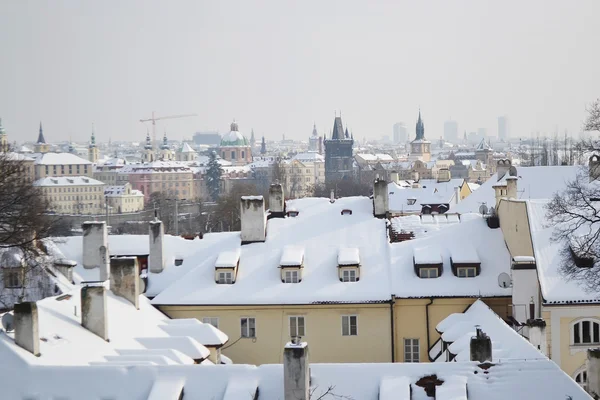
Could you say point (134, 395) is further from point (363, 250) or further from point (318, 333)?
point (363, 250)

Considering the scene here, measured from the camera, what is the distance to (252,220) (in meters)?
39.8

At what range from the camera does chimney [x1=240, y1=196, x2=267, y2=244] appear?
39.8 metres

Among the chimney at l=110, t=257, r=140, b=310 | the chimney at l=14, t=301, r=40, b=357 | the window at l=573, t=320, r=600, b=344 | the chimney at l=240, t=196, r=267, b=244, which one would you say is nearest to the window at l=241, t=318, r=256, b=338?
the chimney at l=240, t=196, r=267, b=244

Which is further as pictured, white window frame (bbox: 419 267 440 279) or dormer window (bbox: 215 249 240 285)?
dormer window (bbox: 215 249 240 285)

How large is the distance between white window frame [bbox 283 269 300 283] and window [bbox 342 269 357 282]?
1619 mm

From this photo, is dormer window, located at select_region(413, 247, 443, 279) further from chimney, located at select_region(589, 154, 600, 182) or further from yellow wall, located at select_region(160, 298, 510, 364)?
chimney, located at select_region(589, 154, 600, 182)

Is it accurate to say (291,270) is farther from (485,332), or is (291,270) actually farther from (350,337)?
(485,332)

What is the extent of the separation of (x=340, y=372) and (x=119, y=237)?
2260 cm

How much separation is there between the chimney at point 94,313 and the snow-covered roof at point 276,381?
511 centimetres

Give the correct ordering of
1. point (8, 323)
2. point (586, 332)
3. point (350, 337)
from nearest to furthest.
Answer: point (8, 323) < point (586, 332) < point (350, 337)

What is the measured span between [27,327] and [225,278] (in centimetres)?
1377

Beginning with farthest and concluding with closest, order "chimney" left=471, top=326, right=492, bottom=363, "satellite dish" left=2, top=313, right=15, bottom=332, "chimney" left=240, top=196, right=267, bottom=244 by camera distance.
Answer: "chimney" left=240, top=196, right=267, bottom=244
"satellite dish" left=2, top=313, right=15, bottom=332
"chimney" left=471, top=326, right=492, bottom=363

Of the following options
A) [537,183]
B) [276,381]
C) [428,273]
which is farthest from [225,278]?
[537,183]

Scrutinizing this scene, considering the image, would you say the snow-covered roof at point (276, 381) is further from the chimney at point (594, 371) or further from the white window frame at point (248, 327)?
the white window frame at point (248, 327)
